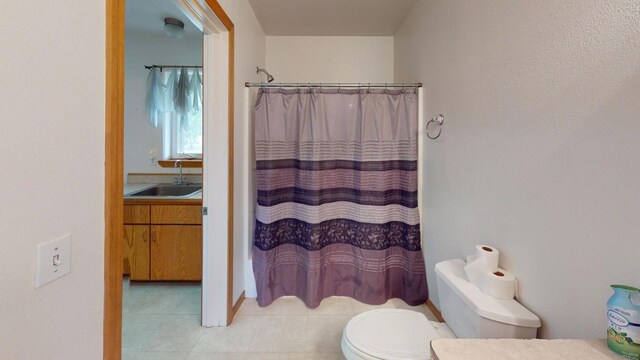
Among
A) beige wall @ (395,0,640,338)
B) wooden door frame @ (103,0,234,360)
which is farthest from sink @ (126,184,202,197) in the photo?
beige wall @ (395,0,640,338)

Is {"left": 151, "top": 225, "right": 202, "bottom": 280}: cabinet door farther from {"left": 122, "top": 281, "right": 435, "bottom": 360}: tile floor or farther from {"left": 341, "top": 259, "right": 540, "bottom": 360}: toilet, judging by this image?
{"left": 341, "top": 259, "right": 540, "bottom": 360}: toilet

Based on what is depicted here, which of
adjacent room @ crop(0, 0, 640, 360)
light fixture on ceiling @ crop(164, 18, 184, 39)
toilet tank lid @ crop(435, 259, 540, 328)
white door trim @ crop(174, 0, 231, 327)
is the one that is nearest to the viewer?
adjacent room @ crop(0, 0, 640, 360)

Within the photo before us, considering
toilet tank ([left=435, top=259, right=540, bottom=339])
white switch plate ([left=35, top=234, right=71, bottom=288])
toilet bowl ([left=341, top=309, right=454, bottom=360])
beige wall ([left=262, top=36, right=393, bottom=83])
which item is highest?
beige wall ([left=262, top=36, right=393, bottom=83])

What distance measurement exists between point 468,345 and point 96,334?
41.2 inches

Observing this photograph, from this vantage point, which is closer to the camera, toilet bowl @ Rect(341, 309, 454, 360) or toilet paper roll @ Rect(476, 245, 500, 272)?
toilet bowl @ Rect(341, 309, 454, 360)

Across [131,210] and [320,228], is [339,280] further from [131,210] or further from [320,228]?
[131,210]

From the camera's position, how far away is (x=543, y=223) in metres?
1.04

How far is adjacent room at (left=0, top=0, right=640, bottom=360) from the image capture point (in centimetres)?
69

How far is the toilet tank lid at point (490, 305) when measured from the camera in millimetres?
1035

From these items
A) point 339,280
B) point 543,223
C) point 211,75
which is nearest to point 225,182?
point 211,75

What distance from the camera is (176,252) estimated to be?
2.35m

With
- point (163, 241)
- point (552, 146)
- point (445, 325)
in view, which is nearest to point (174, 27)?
point (163, 241)

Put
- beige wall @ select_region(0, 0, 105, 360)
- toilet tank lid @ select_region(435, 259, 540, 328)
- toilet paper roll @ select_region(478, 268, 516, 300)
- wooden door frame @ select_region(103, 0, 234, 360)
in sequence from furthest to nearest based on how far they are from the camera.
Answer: toilet paper roll @ select_region(478, 268, 516, 300) < toilet tank lid @ select_region(435, 259, 540, 328) < wooden door frame @ select_region(103, 0, 234, 360) < beige wall @ select_region(0, 0, 105, 360)

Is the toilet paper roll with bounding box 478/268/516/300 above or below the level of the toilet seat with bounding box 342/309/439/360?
above
